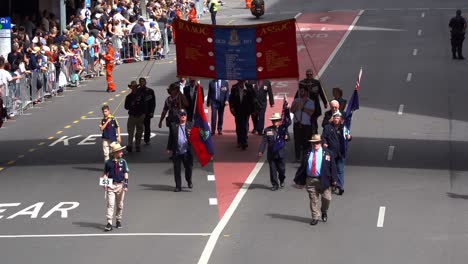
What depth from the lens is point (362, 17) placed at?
6512 cm

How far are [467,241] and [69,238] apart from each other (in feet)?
22.0

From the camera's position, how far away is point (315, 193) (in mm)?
23984

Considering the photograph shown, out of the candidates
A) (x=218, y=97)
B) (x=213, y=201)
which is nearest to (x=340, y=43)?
(x=218, y=97)

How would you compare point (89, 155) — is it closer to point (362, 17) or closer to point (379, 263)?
point (379, 263)

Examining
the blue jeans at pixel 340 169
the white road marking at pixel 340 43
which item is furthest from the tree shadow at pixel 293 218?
the white road marking at pixel 340 43

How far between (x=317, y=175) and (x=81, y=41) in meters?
24.8

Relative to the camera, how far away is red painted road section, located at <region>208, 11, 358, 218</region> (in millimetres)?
28344

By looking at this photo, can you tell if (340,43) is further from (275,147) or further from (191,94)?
(275,147)

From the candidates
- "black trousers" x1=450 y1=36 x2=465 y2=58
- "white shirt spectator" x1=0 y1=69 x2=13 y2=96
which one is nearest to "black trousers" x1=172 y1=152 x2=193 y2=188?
"white shirt spectator" x1=0 y1=69 x2=13 y2=96

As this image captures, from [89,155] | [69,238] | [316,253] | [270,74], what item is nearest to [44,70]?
[89,155]

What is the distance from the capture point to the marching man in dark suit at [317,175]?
23.9m

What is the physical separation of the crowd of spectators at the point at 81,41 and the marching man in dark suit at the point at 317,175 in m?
15.7

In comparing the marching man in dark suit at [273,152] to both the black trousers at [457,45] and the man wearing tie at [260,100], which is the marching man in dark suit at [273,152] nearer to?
the man wearing tie at [260,100]

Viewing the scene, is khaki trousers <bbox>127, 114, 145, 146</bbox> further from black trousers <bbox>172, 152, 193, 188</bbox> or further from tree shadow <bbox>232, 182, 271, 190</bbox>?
black trousers <bbox>172, 152, 193, 188</bbox>
